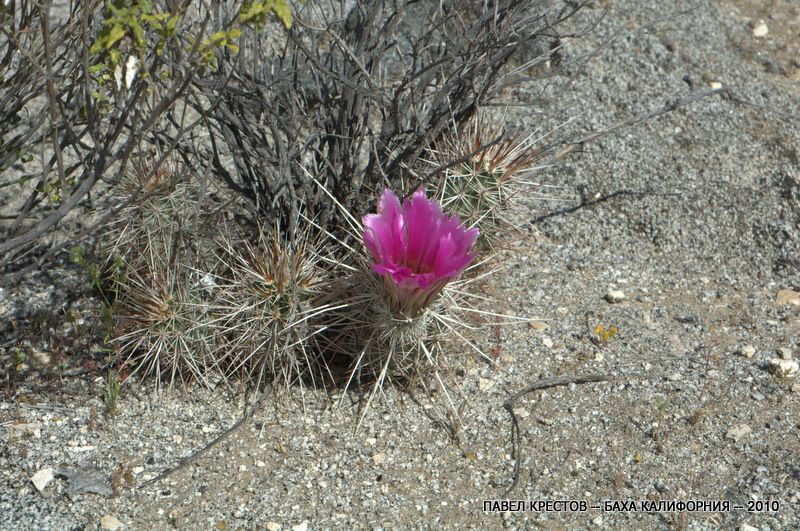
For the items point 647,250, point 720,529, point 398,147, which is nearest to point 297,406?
point 398,147

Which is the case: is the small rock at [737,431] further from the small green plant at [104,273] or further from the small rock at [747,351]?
the small green plant at [104,273]

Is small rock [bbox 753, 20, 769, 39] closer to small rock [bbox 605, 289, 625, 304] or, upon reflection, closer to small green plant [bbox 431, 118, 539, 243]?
small rock [bbox 605, 289, 625, 304]

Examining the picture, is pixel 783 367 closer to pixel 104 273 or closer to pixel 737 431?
pixel 737 431

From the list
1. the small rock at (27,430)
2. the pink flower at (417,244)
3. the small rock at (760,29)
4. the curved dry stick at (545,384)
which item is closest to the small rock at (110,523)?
the small rock at (27,430)

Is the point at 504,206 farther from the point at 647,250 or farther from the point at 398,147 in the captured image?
the point at 647,250

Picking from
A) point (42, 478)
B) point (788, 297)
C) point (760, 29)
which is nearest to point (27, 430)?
point (42, 478)

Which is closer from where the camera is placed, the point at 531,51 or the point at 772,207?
the point at 772,207
